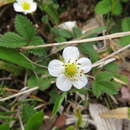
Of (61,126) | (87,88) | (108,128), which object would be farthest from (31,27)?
(108,128)

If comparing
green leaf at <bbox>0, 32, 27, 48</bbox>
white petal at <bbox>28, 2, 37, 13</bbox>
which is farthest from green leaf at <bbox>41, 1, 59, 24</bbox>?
green leaf at <bbox>0, 32, 27, 48</bbox>

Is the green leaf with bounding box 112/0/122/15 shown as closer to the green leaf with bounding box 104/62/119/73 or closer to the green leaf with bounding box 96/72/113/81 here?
the green leaf with bounding box 104/62/119/73

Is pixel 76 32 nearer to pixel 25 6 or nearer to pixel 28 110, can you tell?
pixel 25 6

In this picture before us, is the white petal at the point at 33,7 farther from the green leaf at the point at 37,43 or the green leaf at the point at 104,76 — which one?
the green leaf at the point at 104,76

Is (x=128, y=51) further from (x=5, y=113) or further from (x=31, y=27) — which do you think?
(x=5, y=113)

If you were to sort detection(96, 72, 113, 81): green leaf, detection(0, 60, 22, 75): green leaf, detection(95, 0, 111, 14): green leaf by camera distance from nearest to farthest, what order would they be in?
detection(96, 72, 113, 81): green leaf, detection(0, 60, 22, 75): green leaf, detection(95, 0, 111, 14): green leaf

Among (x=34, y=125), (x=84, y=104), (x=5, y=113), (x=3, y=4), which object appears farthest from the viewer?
(x=3, y=4)
